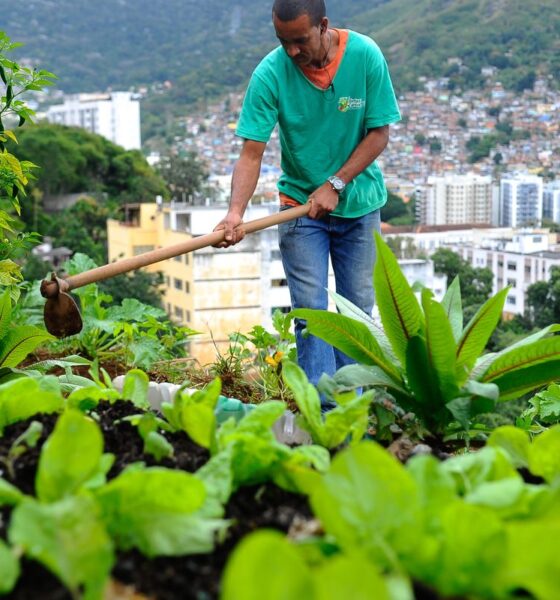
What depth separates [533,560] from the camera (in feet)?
2.93

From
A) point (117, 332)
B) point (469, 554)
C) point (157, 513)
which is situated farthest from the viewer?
point (117, 332)

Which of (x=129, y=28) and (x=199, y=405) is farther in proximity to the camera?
(x=129, y=28)

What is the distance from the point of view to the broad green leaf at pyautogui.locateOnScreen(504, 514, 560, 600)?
2.87 ft

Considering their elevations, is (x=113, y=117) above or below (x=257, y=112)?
above

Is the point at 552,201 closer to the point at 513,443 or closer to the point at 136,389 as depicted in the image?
the point at 136,389

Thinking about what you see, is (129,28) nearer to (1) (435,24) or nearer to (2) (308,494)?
(1) (435,24)

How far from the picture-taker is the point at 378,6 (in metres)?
99.9

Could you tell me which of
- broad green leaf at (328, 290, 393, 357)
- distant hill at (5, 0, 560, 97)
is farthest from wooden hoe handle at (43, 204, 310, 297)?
distant hill at (5, 0, 560, 97)

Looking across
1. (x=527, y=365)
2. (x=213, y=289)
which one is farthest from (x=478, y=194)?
(x=527, y=365)

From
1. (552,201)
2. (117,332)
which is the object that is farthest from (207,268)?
(552,201)

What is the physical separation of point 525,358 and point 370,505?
84 centimetres

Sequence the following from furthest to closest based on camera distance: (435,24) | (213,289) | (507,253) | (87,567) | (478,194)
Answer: (435,24) < (478,194) < (507,253) < (213,289) < (87,567)

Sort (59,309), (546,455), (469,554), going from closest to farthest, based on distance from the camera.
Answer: (469,554) → (546,455) → (59,309)

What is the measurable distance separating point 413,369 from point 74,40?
11136 cm
